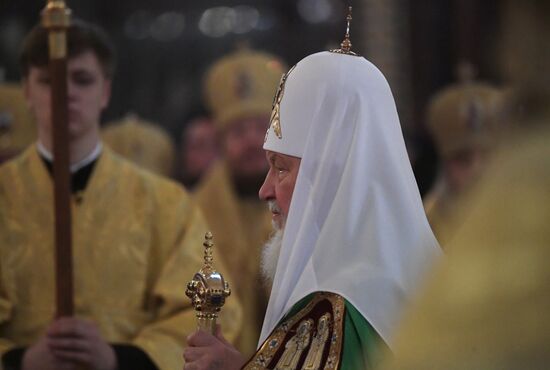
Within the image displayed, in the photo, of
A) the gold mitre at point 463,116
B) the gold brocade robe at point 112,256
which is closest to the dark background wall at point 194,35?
the gold mitre at point 463,116

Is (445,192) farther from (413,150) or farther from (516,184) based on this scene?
(516,184)

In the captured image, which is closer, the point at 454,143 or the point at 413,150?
the point at 454,143

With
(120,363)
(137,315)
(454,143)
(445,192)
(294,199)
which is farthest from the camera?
(454,143)

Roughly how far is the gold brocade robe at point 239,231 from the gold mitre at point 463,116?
1.50 metres

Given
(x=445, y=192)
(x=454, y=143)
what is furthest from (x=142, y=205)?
(x=454, y=143)

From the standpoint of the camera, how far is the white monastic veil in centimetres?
328

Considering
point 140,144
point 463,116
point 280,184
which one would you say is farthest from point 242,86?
point 280,184

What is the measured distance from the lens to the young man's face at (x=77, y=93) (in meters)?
6.84

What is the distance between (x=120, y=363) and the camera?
6164 mm

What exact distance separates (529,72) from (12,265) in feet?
17.6

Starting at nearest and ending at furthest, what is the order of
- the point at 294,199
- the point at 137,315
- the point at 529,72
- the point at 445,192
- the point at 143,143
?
the point at 529,72 → the point at 294,199 → the point at 137,315 → the point at 445,192 → the point at 143,143

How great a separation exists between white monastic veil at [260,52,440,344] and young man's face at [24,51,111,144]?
3.28 m

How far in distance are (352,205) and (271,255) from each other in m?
0.62

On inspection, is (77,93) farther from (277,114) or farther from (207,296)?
(207,296)
